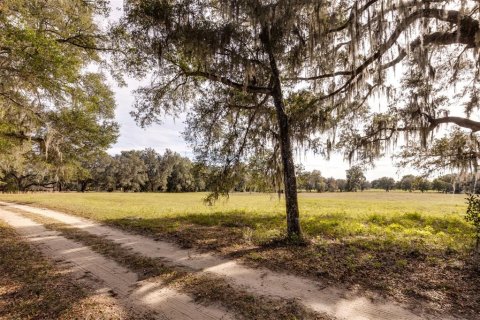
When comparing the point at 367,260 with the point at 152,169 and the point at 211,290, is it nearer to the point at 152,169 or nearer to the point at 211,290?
the point at 211,290

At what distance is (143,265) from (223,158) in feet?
18.2

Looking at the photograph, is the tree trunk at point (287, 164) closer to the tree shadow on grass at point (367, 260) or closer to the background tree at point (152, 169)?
the tree shadow on grass at point (367, 260)

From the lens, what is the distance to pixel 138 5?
29.6 feet

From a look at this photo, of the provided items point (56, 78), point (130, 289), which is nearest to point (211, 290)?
point (130, 289)

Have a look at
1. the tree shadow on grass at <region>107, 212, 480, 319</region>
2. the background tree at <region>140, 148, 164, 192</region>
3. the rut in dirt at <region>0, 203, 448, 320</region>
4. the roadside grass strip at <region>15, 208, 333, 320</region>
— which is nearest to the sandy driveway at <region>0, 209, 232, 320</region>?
the roadside grass strip at <region>15, 208, 333, 320</region>

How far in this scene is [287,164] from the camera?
933cm

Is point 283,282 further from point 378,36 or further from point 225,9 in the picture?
point 225,9

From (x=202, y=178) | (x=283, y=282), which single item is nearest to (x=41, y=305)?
(x=283, y=282)

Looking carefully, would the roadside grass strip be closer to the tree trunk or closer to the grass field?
the grass field

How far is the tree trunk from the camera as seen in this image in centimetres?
911

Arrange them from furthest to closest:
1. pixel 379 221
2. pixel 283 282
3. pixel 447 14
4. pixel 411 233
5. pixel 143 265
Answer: pixel 379 221
pixel 411 233
pixel 447 14
pixel 143 265
pixel 283 282

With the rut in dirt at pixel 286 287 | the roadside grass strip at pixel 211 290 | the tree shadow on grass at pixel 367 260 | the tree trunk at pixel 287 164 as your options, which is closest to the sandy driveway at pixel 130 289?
the roadside grass strip at pixel 211 290

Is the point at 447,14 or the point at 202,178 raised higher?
the point at 447,14

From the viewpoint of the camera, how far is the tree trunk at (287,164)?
29.9ft
